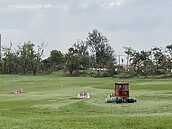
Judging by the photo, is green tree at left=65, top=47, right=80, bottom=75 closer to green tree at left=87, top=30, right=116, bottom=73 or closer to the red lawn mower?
green tree at left=87, top=30, right=116, bottom=73

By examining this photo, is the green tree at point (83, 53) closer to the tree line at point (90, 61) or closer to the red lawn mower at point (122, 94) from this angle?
the tree line at point (90, 61)

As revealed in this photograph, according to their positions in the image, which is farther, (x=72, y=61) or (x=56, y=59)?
(x=56, y=59)

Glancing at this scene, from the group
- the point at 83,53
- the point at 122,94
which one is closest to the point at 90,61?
the point at 83,53

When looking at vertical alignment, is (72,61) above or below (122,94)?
above

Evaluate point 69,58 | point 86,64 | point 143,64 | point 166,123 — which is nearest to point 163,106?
point 166,123

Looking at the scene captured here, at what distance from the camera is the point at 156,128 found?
14664 millimetres

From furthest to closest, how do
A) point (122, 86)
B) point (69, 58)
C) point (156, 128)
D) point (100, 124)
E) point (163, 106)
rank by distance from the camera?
point (69, 58)
point (122, 86)
point (163, 106)
point (100, 124)
point (156, 128)

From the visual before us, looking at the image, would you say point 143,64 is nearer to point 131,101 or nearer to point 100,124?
point 131,101

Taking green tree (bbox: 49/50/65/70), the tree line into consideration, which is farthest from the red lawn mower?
green tree (bbox: 49/50/65/70)

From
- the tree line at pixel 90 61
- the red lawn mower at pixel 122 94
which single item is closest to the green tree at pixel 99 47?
the tree line at pixel 90 61

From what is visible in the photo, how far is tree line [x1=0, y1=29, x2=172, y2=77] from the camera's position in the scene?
3723 inches

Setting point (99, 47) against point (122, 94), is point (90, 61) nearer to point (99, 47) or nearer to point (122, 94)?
point (99, 47)

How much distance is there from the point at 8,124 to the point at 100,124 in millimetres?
3313

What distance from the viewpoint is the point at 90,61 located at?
125875 mm
